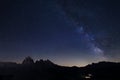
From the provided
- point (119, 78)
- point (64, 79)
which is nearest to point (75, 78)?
point (64, 79)

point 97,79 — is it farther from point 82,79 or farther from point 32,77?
point 32,77

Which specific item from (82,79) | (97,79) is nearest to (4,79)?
(82,79)

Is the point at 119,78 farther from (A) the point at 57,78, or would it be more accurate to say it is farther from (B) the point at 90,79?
(A) the point at 57,78

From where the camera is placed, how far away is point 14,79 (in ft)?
453

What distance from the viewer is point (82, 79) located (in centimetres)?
13938

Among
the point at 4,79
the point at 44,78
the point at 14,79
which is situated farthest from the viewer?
the point at 44,78

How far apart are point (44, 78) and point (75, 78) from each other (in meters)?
20.8

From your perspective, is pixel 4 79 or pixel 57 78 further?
pixel 57 78

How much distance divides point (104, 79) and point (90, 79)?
440 inches

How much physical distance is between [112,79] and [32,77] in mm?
54647

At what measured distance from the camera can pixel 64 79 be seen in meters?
144

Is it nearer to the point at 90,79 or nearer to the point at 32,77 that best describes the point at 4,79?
the point at 32,77

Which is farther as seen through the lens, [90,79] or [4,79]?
[90,79]

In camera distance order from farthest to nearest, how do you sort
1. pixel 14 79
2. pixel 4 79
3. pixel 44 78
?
pixel 44 78 → pixel 14 79 → pixel 4 79
